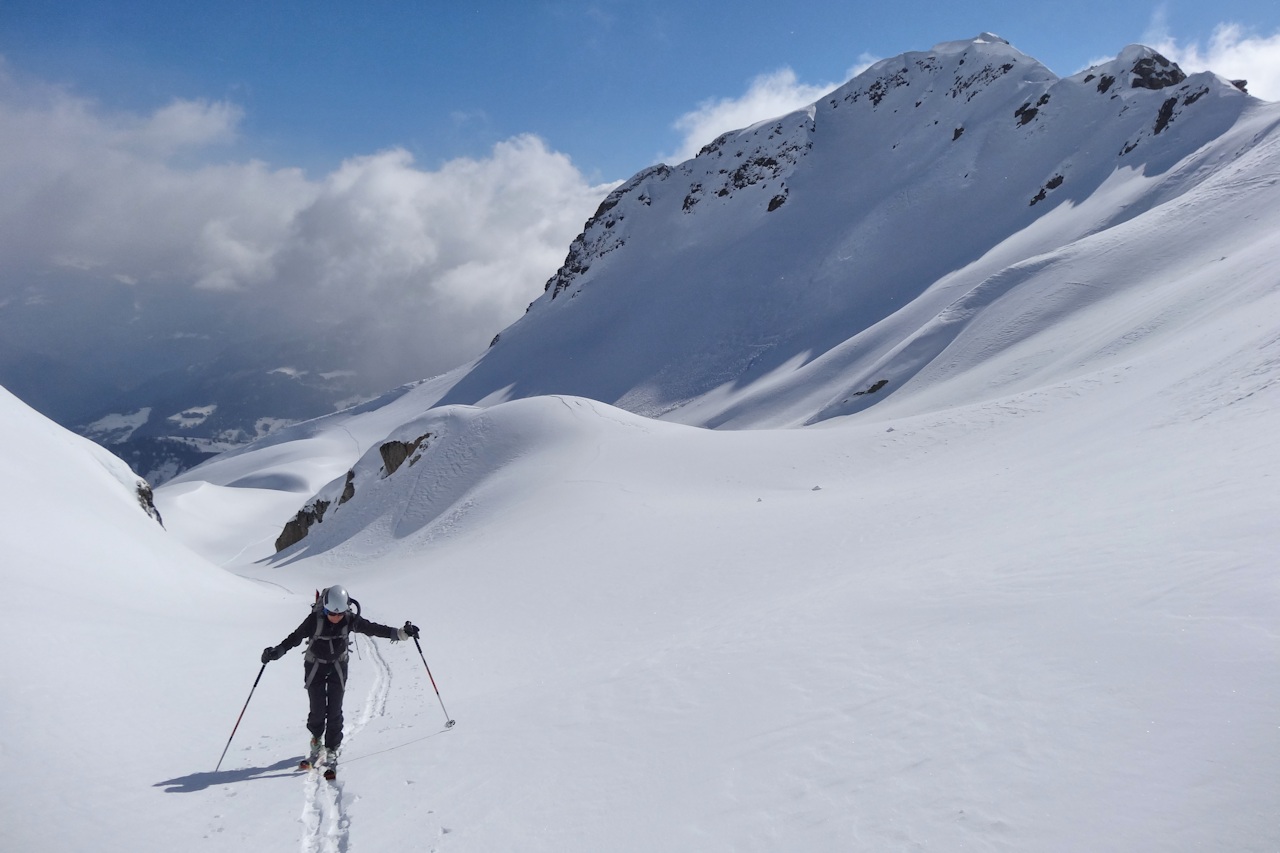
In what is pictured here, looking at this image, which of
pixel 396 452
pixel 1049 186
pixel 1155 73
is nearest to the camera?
pixel 396 452

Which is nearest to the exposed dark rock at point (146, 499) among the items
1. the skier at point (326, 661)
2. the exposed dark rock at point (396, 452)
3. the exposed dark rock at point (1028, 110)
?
the exposed dark rock at point (396, 452)

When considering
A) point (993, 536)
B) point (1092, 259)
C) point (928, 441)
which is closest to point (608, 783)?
point (993, 536)

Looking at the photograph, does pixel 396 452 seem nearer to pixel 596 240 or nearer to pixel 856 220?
pixel 856 220

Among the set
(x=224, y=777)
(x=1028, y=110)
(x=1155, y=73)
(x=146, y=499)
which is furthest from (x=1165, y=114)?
(x=224, y=777)

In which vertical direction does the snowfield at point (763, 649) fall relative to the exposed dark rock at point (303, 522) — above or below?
below

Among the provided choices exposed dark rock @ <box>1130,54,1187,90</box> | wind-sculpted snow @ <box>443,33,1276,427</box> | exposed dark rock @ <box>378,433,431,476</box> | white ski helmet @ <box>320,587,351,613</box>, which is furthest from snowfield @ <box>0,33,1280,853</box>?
exposed dark rock @ <box>1130,54,1187,90</box>

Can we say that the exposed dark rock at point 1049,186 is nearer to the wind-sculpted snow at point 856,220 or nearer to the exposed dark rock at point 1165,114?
the wind-sculpted snow at point 856,220

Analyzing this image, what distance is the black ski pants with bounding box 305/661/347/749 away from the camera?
730 centimetres

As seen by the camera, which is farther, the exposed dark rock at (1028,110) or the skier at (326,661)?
the exposed dark rock at (1028,110)

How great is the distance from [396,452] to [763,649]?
106ft

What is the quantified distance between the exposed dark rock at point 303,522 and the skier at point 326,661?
36126 millimetres

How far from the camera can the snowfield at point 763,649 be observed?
193 inches

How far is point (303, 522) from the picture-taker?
41656 millimetres

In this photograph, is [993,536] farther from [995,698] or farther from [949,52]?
[949,52]
